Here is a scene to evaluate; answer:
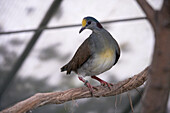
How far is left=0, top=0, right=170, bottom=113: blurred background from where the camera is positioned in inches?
116

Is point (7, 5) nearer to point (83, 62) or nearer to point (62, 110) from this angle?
point (83, 62)

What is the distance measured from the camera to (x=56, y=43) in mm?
3332

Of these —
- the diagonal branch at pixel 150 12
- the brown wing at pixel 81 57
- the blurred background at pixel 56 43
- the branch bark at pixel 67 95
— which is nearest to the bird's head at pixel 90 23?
the brown wing at pixel 81 57

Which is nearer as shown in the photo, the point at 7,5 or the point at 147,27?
the point at 7,5

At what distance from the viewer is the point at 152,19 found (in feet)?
2.93

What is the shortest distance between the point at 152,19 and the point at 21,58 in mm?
2627

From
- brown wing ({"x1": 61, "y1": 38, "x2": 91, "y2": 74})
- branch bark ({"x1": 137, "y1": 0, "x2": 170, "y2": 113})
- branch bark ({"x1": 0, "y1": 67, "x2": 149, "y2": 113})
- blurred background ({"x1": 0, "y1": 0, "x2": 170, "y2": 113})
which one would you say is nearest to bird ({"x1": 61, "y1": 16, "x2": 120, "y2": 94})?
brown wing ({"x1": 61, "y1": 38, "x2": 91, "y2": 74})

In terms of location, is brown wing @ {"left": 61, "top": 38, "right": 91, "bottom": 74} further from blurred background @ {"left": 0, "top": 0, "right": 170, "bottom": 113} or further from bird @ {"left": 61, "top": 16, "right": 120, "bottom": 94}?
blurred background @ {"left": 0, "top": 0, "right": 170, "bottom": 113}

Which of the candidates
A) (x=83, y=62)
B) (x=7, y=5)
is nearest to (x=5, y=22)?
(x=7, y=5)

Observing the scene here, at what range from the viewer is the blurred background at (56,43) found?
2.96 metres

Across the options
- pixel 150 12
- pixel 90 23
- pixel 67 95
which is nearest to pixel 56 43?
pixel 90 23

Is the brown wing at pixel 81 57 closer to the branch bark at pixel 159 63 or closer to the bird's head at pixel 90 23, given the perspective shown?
the bird's head at pixel 90 23

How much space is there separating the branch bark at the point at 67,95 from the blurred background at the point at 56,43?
0.89 meters

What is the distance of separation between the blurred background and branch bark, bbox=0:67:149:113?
89 centimetres
